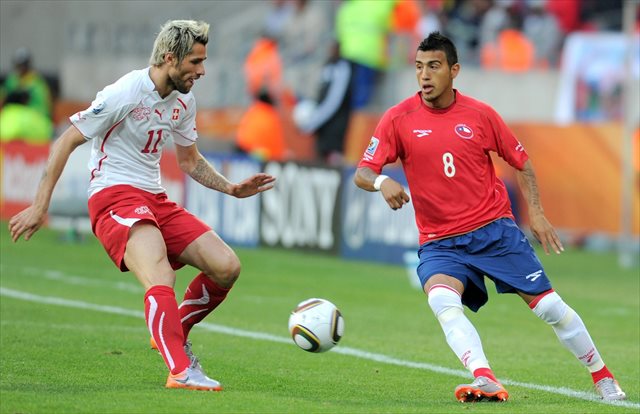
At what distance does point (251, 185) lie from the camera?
9.03 m

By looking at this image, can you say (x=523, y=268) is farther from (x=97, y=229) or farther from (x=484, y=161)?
(x=97, y=229)

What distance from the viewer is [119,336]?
1098 centimetres

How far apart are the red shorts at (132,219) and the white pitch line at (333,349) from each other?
208 centimetres

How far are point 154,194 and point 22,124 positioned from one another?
1498cm

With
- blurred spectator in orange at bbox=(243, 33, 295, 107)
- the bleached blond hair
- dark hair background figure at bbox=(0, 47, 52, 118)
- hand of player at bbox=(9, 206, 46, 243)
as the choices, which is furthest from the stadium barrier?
hand of player at bbox=(9, 206, 46, 243)

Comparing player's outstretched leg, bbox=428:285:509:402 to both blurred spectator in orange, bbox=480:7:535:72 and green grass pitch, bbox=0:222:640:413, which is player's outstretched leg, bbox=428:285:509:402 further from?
blurred spectator in orange, bbox=480:7:535:72

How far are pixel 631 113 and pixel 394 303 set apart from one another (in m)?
6.49

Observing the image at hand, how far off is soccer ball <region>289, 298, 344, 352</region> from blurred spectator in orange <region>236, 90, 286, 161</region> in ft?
42.4

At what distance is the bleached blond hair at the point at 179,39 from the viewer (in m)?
8.38

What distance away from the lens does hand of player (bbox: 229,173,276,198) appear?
8984 mm

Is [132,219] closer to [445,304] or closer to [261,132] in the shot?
[445,304]

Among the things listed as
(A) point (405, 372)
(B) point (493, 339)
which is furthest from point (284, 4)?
(A) point (405, 372)

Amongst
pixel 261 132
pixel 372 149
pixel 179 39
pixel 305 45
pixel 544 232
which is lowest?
pixel 261 132

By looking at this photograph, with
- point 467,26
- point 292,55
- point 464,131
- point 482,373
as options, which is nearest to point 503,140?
point 464,131
